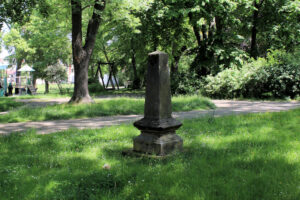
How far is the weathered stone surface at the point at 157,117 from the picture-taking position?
16.5 ft

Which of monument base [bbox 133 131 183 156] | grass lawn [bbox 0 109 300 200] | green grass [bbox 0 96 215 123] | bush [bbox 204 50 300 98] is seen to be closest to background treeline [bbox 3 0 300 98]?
bush [bbox 204 50 300 98]

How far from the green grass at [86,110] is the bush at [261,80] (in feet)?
15.9

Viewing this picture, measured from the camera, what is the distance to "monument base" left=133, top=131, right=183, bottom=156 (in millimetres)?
4973

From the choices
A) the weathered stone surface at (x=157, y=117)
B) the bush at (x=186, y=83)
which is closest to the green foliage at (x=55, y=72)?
the bush at (x=186, y=83)

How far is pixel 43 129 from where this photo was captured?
8.16m

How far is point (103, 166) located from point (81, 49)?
391 inches

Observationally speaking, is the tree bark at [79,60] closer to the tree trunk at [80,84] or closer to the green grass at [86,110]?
the tree trunk at [80,84]

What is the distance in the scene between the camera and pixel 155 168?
14.4 ft

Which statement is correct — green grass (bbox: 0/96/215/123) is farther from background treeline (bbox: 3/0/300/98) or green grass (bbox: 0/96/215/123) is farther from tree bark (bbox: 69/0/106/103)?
background treeline (bbox: 3/0/300/98)

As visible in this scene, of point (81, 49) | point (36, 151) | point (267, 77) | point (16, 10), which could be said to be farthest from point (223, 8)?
point (36, 151)

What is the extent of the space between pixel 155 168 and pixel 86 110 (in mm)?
7202

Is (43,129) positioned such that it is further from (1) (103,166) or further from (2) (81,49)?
(2) (81,49)

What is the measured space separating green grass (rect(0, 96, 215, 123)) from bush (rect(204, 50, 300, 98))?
4.84 m

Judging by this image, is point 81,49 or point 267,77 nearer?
point 81,49
